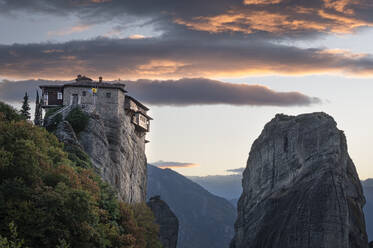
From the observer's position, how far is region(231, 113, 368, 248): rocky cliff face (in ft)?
448

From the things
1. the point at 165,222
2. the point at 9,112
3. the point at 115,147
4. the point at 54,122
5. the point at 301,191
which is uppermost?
the point at 9,112

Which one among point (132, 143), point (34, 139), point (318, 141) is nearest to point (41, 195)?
point (34, 139)

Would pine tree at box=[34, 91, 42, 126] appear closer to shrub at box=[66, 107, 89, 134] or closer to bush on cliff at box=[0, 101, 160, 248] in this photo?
shrub at box=[66, 107, 89, 134]

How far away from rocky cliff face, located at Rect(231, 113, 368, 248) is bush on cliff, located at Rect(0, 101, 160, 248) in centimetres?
6918

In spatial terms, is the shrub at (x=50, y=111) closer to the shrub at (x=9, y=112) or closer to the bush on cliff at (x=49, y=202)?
the shrub at (x=9, y=112)

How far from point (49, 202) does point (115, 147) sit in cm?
5212

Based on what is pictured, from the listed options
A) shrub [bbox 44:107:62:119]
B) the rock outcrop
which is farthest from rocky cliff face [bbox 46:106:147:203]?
the rock outcrop

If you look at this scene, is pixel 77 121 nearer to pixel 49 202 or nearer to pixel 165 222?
pixel 49 202

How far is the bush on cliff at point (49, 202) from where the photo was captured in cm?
5825

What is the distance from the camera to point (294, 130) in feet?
521

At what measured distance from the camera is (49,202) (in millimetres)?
60062

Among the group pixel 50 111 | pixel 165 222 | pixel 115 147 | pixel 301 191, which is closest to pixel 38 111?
pixel 50 111

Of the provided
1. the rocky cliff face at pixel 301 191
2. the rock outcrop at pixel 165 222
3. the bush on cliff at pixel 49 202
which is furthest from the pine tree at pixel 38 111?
the rocky cliff face at pixel 301 191

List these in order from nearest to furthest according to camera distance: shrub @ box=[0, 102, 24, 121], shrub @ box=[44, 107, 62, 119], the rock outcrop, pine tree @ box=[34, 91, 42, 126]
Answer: shrub @ box=[0, 102, 24, 121] → shrub @ box=[44, 107, 62, 119] → pine tree @ box=[34, 91, 42, 126] → the rock outcrop
